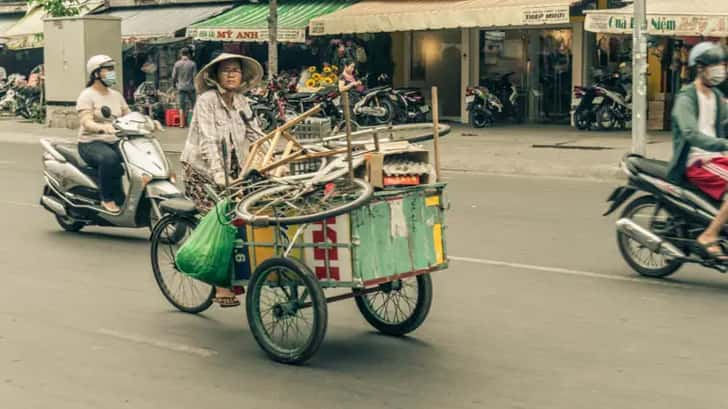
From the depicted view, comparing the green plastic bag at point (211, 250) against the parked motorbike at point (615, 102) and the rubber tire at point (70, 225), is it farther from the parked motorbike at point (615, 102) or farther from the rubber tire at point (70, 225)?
the parked motorbike at point (615, 102)

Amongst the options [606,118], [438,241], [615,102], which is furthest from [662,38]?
[438,241]

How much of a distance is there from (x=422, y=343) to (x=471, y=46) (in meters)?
20.2

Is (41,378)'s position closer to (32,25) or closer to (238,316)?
(238,316)

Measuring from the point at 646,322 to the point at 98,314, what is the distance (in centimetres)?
352

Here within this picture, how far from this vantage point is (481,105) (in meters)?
24.9

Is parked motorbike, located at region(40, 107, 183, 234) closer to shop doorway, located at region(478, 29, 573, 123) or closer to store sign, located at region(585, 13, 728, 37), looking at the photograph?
store sign, located at region(585, 13, 728, 37)

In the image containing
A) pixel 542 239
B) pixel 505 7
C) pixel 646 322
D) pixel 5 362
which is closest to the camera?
pixel 5 362

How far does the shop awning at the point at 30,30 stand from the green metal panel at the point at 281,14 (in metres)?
7.11

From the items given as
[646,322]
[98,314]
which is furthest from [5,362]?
[646,322]

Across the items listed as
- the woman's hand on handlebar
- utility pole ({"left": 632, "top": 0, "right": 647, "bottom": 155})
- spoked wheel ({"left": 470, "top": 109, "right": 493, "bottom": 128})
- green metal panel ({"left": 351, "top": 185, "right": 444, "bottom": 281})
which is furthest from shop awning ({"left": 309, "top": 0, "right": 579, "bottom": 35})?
green metal panel ({"left": 351, "top": 185, "right": 444, "bottom": 281})

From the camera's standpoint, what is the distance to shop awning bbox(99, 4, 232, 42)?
29984mm

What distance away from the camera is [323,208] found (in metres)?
6.33

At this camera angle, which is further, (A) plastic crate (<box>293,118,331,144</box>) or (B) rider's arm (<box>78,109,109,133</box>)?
(B) rider's arm (<box>78,109,109,133</box>)

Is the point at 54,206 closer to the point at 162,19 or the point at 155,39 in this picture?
the point at 155,39
